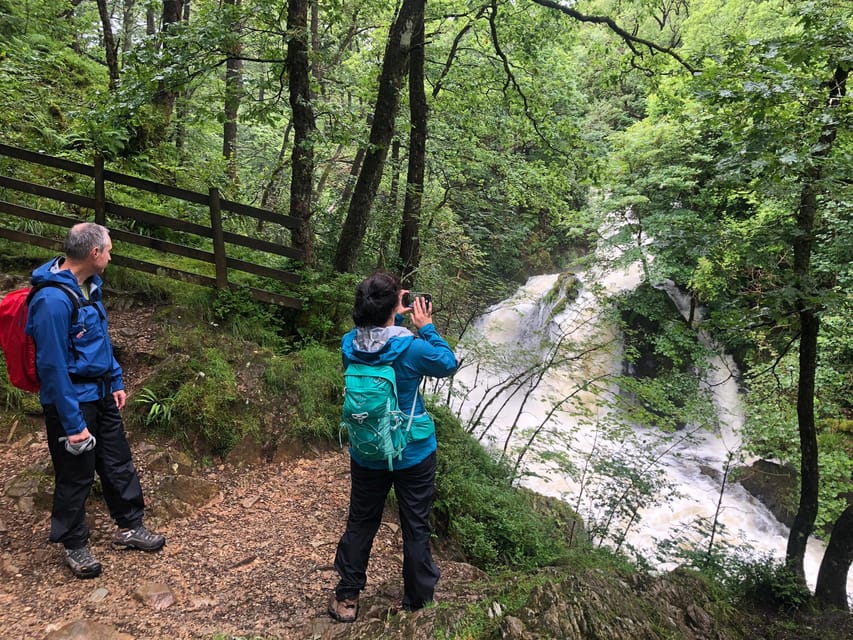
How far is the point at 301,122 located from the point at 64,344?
14.8 feet

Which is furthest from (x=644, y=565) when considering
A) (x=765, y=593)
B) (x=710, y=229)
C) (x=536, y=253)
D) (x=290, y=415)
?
(x=536, y=253)

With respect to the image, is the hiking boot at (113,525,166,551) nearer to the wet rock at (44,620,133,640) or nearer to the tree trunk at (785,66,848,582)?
the wet rock at (44,620,133,640)

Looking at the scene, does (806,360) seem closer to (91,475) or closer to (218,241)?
(91,475)

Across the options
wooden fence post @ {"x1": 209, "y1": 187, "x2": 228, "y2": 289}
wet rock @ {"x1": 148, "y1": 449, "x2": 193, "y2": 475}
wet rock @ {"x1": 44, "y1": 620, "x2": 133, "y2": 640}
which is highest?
wooden fence post @ {"x1": 209, "y1": 187, "x2": 228, "y2": 289}

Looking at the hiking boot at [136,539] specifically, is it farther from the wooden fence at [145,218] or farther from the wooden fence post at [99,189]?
the wooden fence post at [99,189]

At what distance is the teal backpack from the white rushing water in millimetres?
5671

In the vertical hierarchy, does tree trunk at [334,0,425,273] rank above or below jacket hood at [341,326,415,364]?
above

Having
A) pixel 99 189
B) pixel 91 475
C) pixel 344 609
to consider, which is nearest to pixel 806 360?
pixel 344 609

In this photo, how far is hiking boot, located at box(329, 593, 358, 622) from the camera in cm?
288

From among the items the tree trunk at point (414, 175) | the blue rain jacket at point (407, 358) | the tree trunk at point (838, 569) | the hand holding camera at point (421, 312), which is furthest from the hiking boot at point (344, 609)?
the tree trunk at point (838, 569)

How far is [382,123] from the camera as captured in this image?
6273mm

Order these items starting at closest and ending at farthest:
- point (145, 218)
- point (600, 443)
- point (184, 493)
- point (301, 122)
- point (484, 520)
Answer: point (184, 493)
point (484, 520)
point (145, 218)
point (301, 122)
point (600, 443)

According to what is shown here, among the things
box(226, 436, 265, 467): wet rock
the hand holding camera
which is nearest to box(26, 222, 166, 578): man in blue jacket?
box(226, 436, 265, 467): wet rock

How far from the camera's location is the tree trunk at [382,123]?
6035 mm
